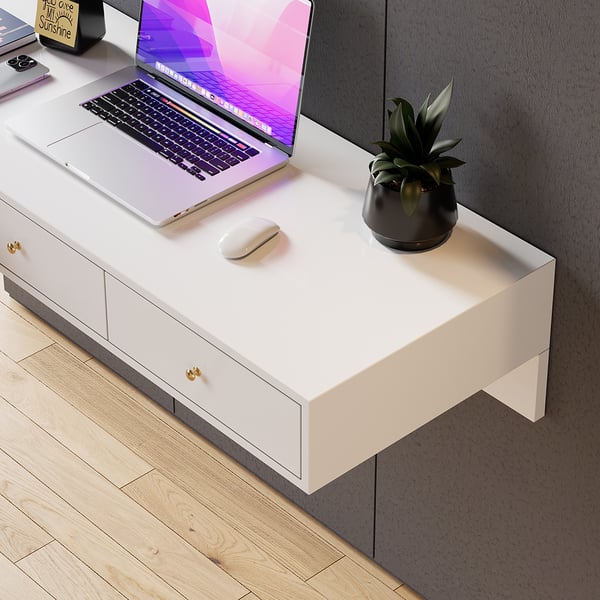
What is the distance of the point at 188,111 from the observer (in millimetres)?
1867

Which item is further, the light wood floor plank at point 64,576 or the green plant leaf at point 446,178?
the light wood floor plank at point 64,576

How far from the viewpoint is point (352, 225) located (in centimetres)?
167

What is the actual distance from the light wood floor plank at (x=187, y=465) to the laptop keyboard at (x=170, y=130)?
77 cm

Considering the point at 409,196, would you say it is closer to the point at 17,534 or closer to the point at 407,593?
the point at 407,593

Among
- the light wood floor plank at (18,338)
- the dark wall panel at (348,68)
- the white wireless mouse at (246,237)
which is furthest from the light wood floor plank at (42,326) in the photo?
the white wireless mouse at (246,237)

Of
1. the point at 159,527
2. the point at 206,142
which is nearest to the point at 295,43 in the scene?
the point at 206,142

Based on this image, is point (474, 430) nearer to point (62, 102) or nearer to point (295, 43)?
point (295, 43)

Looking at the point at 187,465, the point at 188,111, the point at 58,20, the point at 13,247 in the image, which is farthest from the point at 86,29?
the point at 187,465

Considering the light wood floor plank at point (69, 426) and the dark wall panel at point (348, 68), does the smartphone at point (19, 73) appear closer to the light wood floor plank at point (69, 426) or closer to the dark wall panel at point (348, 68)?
the dark wall panel at point (348, 68)

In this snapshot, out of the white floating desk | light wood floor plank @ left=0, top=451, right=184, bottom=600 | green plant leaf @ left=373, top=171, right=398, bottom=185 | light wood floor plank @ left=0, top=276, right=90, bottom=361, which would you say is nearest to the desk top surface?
the white floating desk

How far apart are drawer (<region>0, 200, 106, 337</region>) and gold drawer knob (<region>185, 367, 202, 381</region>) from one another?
0.60ft

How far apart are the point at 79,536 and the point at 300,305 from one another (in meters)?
0.89

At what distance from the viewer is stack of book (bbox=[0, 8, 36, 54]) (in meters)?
2.05

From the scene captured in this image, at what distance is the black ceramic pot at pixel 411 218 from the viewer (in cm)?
156
